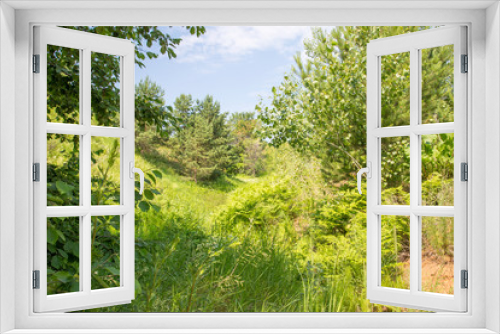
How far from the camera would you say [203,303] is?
389 cm

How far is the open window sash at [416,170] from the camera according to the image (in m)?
1.93

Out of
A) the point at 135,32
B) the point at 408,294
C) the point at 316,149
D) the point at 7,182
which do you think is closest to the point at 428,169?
the point at 316,149

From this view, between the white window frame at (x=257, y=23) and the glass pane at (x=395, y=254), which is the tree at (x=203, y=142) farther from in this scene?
the white window frame at (x=257, y=23)

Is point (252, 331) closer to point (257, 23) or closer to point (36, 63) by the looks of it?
point (257, 23)

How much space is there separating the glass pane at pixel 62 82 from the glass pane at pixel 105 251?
0.69 meters

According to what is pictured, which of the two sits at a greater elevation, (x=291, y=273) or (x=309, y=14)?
(x=309, y=14)

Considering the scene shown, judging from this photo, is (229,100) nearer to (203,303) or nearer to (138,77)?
(138,77)

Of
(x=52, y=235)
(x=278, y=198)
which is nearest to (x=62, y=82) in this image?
(x=52, y=235)

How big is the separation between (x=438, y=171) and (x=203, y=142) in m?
3.03

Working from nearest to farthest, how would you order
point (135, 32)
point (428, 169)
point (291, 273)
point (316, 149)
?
1. point (135, 32)
2. point (428, 169)
3. point (291, 273)
4. point (316, 149)

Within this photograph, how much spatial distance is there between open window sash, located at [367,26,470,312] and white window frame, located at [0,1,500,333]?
5 cm

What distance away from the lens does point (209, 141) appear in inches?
217

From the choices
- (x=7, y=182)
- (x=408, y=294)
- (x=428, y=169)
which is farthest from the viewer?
(x=428, y=169)

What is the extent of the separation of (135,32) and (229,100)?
2.07 metres
